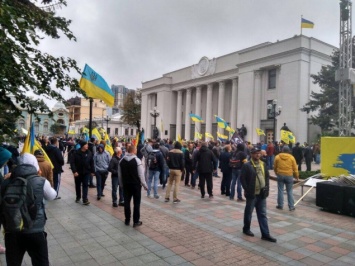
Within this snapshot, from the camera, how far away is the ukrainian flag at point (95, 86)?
28.4 ft

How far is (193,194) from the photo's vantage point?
35.1 ft

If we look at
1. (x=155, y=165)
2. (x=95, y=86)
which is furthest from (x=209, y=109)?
(x=95, y=86)

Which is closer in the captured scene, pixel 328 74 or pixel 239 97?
pixel 328 74

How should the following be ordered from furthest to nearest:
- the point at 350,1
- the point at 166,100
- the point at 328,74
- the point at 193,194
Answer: the point at 166,100 < the point at 328,74 < the point at 350,1 < the point at 193,194

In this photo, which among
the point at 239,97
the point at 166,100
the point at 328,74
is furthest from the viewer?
the point at 166,100

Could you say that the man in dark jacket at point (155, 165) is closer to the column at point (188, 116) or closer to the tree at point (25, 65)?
the tree at point (25, 65)

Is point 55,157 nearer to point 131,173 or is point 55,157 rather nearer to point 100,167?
point 100,167

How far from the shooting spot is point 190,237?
5.95 m

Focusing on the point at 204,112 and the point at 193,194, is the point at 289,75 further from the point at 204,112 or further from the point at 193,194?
the point at 193,194

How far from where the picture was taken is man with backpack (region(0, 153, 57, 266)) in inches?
125

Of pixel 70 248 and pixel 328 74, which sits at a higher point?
pixel 328 74

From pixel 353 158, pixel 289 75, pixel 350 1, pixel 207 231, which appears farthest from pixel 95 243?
pixel 289 75

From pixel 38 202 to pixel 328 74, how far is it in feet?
101

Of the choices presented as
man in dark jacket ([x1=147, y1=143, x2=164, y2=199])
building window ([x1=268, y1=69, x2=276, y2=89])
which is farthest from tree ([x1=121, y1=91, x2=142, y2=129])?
man in dark jacket ([x1=147, y1=143, x2=164, y2=199])
